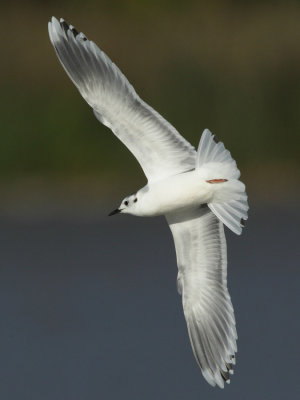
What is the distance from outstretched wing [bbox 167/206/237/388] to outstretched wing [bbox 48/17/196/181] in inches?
14.7

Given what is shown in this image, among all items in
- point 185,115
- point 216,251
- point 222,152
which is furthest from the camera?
point 185,115

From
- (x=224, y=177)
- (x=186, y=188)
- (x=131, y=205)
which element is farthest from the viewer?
(x=131, y=205)

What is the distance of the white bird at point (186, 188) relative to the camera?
8531 mm

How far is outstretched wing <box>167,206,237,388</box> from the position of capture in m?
9.04

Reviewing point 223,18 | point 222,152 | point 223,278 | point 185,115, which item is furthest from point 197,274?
point 223,18

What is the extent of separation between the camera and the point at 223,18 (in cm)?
1303

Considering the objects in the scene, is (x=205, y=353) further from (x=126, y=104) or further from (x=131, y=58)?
(x=131, y=58)

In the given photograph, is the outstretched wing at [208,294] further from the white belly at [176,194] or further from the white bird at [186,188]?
the white belly at [176,194]

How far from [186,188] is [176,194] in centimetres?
6

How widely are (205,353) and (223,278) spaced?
16.5 inches

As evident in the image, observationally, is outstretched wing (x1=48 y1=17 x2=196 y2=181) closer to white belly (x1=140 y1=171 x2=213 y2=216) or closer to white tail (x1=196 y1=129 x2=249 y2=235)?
white belly (x1=140 y1=171 x2=213 y2=216)

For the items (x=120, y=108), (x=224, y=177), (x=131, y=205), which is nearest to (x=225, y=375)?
(x=131, y=205)

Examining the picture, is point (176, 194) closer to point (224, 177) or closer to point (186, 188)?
point (186, 188)

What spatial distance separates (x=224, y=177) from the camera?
8.48 m
